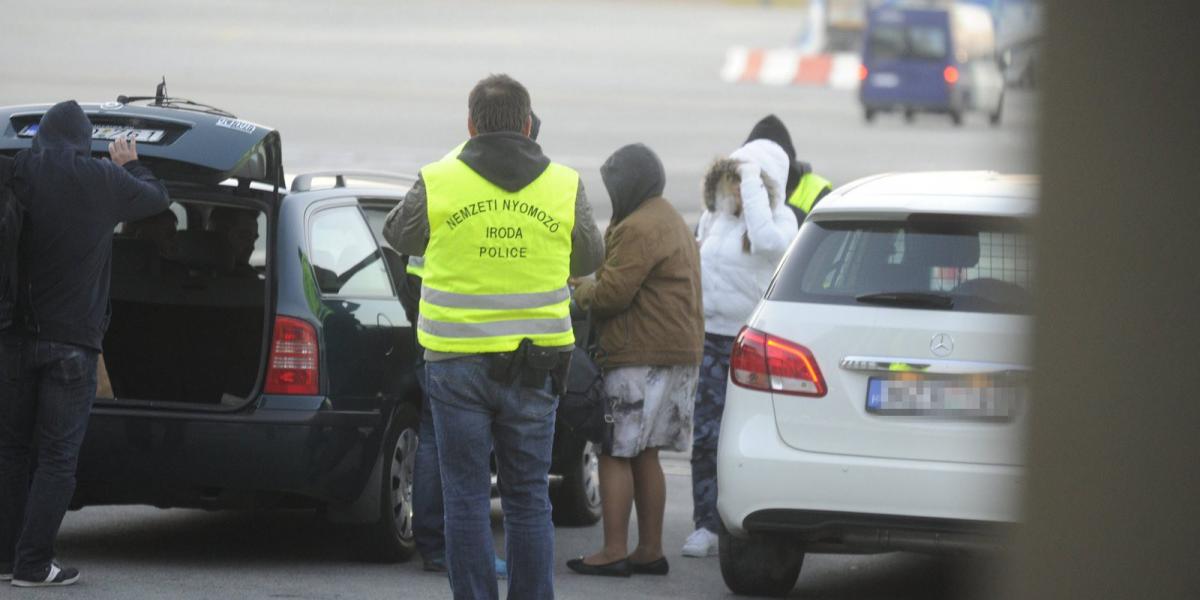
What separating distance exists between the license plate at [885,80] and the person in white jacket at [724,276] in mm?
28181

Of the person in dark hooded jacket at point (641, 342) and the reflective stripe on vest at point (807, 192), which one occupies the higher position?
the reflective stripe on vest at point (807, 192)

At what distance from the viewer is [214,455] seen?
5805 mm

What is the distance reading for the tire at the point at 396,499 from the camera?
6.27 metres

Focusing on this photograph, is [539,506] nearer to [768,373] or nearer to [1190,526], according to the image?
[768,373]

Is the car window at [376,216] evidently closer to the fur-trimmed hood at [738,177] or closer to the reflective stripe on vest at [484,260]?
the fur-trimmed hood at [738,177]

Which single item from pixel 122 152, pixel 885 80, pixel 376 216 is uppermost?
pixel 885 80

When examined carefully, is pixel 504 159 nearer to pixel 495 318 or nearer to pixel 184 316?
pixel 495 318

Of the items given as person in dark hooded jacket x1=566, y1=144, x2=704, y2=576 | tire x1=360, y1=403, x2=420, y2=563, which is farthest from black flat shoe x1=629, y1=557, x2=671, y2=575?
tire x1=360, y1=403, x2=420, y2=563

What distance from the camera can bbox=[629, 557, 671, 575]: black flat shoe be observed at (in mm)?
6414

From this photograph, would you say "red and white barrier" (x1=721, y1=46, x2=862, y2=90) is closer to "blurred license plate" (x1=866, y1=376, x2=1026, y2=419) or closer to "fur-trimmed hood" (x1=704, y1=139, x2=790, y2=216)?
"fur-trimmed hood" (x1=704, y1=139, x2=790, y2=216)

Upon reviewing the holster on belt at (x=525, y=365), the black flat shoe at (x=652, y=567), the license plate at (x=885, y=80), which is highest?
the license plate at (x=885, y=80)

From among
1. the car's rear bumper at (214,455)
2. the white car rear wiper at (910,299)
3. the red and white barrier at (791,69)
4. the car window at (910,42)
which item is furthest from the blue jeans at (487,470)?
Answer: the red and white barrier at (791,69)

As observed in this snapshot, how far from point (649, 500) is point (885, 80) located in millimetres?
29305

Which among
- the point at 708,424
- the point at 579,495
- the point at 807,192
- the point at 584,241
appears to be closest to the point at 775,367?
the point at 584,241
